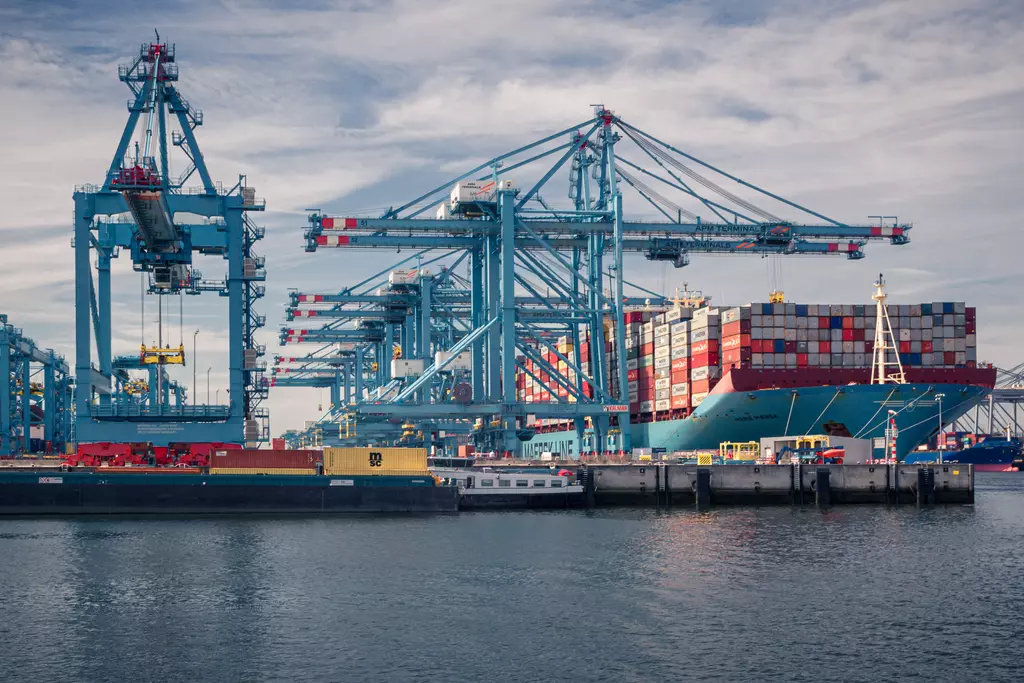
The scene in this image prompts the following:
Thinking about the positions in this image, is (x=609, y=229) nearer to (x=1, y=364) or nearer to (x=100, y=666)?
(x=1, y=364)

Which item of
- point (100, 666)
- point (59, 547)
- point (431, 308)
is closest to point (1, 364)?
point (431, 308)

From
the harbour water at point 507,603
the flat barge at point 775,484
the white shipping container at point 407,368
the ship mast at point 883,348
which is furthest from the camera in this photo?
the white shipping container at point 407,368

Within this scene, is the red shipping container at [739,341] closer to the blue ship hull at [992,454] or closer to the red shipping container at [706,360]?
the red shipping container at [706,360]

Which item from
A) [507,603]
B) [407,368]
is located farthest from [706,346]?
[507,603]

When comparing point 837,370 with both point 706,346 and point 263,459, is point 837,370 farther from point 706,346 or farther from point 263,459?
point 263,459

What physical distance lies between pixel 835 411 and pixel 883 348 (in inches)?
233

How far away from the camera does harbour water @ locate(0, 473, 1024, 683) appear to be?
30.2m

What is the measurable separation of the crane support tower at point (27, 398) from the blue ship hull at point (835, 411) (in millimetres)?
56137

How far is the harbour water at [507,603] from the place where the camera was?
30.2 meters

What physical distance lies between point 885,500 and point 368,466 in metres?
34.1

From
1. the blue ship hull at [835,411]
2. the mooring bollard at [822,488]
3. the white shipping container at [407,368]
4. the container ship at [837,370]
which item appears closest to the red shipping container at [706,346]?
the container ship at [837,370]

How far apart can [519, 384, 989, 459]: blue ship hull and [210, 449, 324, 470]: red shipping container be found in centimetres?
3438

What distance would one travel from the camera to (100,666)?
98.2 feet

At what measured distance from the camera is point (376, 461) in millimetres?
69562
